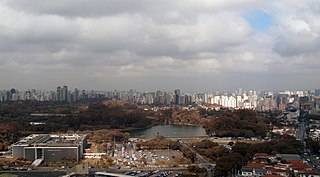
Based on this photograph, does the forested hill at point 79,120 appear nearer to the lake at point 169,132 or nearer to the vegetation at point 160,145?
the lake at point 169,132

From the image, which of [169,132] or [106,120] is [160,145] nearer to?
[169,132]

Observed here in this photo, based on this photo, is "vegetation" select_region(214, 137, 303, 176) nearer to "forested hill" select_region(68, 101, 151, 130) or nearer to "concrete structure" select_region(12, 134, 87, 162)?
"concrete structure" select_region(12, 134, 87, 162)

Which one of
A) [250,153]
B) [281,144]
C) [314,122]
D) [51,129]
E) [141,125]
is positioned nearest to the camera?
[250,153]

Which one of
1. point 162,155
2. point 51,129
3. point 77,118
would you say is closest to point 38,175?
point 162,155

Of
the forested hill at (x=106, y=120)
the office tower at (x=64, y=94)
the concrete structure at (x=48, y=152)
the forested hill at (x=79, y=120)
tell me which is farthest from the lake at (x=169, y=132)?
the office tower at (x=64, y=94)

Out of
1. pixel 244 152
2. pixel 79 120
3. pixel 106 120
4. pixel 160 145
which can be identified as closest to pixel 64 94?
pixel 106 120

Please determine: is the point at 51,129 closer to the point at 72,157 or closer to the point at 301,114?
the point at 72,157

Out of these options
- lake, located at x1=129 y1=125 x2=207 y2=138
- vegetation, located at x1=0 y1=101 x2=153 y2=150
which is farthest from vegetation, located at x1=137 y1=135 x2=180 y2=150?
lake, located at x1=129 y1=125 x2=207 y2=138

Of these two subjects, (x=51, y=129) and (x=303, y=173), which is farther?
(x=51, y=129)

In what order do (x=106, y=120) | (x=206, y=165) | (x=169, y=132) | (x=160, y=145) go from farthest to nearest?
(x=106, y=120) → (x=169, y=132) → (x=160, y=145) → (x=206, y=165)

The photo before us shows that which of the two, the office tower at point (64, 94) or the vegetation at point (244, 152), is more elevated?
the office tower at point (64, 94)

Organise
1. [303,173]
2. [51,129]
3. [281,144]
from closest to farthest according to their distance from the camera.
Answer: [303,173]
[281,144]
[51,129]
